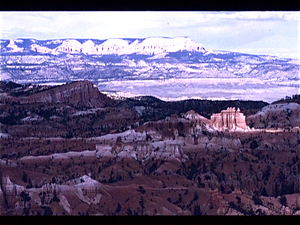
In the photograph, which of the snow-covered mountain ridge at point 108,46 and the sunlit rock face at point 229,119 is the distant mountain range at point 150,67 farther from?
the sunlit rock face at point 229,119

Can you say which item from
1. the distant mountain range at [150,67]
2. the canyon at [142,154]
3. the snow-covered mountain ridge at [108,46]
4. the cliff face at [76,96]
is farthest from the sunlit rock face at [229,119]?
the cliff face at [76,96]

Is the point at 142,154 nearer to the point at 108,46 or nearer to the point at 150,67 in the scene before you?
the point at 150,67

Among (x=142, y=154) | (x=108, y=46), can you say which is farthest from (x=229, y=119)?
(x=108, y=46)

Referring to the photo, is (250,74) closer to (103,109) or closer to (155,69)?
(155,69)

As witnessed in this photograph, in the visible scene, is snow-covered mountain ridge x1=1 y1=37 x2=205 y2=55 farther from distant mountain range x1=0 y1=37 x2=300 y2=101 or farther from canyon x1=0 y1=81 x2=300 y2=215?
canyon x1=0 y1=81 x2=300 y2=215

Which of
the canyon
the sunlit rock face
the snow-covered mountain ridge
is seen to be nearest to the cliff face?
the canyon

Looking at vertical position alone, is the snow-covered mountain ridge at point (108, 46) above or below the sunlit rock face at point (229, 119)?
above
